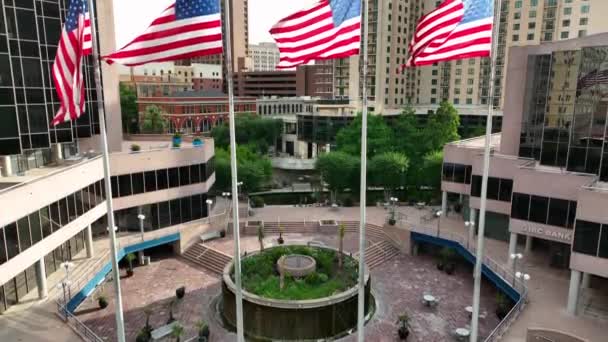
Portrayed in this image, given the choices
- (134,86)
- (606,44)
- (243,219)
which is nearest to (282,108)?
(134,86)

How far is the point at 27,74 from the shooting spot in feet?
88.5

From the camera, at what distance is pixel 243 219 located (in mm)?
43219

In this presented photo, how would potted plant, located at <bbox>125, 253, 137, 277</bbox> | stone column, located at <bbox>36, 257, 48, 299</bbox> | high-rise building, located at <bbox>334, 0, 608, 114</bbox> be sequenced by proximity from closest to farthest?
stone column, located at <bbox>36, 257, 48, 299</bbox>
potted plant, located at <bbox>125, 253, 137, 277</bbox>
high-rise building, located at <bbox>334, 0, 608, 114</bbox>

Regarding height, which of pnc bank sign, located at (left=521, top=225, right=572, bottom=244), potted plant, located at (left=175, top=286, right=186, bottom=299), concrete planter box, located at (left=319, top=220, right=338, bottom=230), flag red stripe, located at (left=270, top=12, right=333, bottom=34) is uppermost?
flag red stripe, located at (left=270, top=12, right=333, bottom=34)

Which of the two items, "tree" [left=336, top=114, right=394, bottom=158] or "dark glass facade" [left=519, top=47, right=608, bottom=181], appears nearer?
"dark glass facade" [left=519, top=47, right=608, bottom=181]

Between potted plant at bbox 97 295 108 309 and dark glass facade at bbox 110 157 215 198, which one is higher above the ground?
dark glass facade at bbox 110 157 215 198

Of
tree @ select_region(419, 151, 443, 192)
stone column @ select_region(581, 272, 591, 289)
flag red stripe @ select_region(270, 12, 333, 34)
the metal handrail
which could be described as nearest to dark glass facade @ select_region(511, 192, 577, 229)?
stone column @ select_region(581, 272, 591, 289)

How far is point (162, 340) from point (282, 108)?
270 feet

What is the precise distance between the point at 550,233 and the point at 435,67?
69113 millimetres

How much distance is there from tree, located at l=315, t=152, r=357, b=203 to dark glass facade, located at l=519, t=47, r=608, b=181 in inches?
752

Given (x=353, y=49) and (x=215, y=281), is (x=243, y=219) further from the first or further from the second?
(x=353, y=49)

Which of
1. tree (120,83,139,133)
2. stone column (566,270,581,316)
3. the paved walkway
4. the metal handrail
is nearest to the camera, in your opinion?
the metal handrail

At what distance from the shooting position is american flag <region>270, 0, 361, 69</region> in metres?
14.6

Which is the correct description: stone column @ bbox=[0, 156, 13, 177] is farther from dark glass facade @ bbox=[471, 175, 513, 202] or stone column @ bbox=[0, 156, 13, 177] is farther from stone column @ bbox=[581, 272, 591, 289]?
stone column @ bbox=[581, 272, 591, 289]
